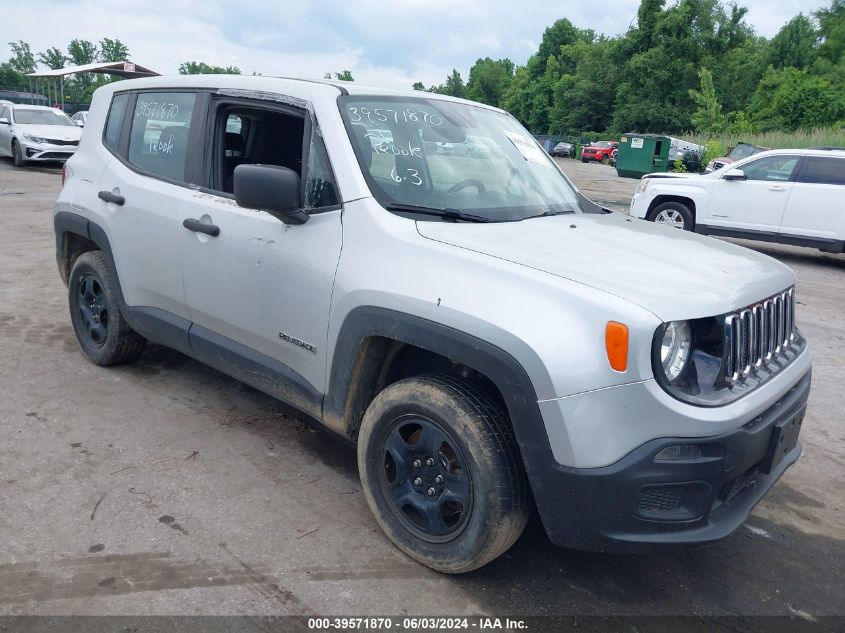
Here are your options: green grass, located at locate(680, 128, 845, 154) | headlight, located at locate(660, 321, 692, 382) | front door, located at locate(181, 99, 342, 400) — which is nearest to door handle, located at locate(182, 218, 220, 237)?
front door, located at locate(181, 99, 342, 400)

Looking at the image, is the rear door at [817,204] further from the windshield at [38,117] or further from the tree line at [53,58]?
the tree line at [53,58]

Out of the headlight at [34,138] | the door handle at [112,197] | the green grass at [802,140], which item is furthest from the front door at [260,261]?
the green grass at [802,140]

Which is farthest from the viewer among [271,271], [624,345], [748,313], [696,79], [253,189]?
[696,79]

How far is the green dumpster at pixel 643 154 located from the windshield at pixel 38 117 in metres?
22.5

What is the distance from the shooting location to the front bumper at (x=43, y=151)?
1780 cm

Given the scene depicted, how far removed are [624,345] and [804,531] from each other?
1.78 metres

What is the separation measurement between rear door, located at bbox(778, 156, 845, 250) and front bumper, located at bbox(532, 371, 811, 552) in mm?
9267

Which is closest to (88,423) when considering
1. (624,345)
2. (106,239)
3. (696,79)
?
(106,239)

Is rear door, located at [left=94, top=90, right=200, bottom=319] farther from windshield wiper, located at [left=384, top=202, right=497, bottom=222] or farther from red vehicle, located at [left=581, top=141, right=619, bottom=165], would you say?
red vehicle, located at [left=581, top=141, right=619, bottom=165]

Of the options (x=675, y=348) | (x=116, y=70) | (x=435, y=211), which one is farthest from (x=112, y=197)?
(x=116, y=70)

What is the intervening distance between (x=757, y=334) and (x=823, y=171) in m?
9.38

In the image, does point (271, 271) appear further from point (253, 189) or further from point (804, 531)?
point (804, 531)

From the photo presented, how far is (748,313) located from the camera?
104 inches

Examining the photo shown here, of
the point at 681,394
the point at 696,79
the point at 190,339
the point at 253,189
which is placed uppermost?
the point at 696,79
